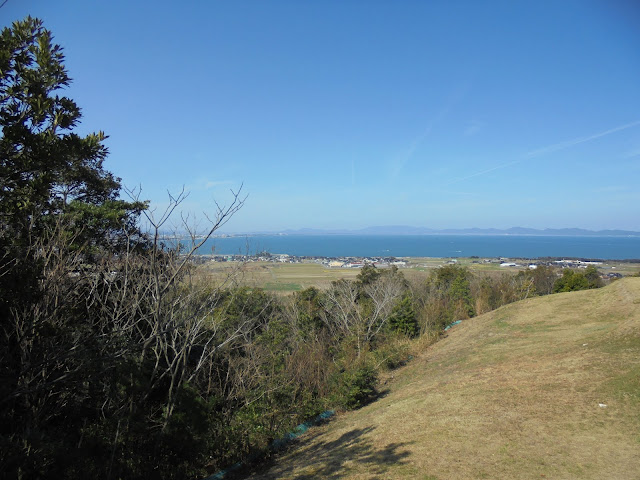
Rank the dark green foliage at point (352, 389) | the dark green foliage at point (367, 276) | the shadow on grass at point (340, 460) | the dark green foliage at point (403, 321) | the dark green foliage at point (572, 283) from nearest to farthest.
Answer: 1. the shadow on grass at point (340, 460)
2. the dark green foliage at point (352, 389)
3. the dark green foliage at point (403, 321)
4. the dark green foliage at point (572, 283)
5. the dark green foliage at point (367, 276)

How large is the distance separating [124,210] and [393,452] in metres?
8.75

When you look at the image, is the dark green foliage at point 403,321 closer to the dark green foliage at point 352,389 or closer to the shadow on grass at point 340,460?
the dark green foliage at point 352,389

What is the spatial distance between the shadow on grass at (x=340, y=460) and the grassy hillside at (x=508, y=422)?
2 cm

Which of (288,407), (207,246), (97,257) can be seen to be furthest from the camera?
(97,257)

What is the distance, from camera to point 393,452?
16.5 ft

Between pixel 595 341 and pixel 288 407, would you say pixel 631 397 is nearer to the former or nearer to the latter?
pixel 595 341

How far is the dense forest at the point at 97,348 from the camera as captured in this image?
3285mm

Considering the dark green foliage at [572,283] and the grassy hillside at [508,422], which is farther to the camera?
the dark green foliage at [572,283]

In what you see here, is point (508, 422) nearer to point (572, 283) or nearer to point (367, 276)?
point (367, 276)

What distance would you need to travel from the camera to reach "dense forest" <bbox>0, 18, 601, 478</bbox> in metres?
3.29

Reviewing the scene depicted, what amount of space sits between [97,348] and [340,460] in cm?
363

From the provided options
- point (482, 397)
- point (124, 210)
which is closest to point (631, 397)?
point (482, 397)

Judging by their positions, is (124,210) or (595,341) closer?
(595,341)

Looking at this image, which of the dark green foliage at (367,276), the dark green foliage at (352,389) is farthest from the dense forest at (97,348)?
the dark green foliage at (367,276)
